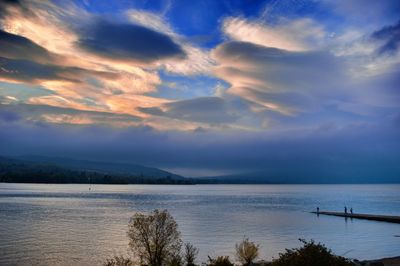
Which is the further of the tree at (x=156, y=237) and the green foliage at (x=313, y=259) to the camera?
the tree at (x=156, y=237)

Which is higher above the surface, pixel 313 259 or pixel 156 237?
pixel 313 259

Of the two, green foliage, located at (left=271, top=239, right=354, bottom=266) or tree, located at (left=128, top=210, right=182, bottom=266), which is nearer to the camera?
green foliage, located at (left=271, top=239, right=354, bottom=266)

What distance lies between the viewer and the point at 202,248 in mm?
62094

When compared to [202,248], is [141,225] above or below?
above

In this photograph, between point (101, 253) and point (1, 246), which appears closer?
point (101, 253)

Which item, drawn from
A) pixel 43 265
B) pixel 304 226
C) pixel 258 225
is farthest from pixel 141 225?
pixel 304 226

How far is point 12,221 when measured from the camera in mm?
97438

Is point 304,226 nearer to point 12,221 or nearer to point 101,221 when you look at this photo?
point 101,221

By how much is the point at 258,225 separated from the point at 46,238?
46.2 m

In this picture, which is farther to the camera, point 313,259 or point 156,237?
point 156,237

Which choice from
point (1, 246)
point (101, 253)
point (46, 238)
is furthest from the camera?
point (46, 238)

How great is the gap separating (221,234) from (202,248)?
17.2 metres

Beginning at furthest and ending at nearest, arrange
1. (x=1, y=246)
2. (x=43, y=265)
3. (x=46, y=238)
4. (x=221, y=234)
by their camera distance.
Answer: (x=221, y=234), (x=46, y=238), (x=1, y=246), (x=43, y=265)

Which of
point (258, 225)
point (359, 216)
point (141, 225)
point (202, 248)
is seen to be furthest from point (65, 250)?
point (359, 216)
